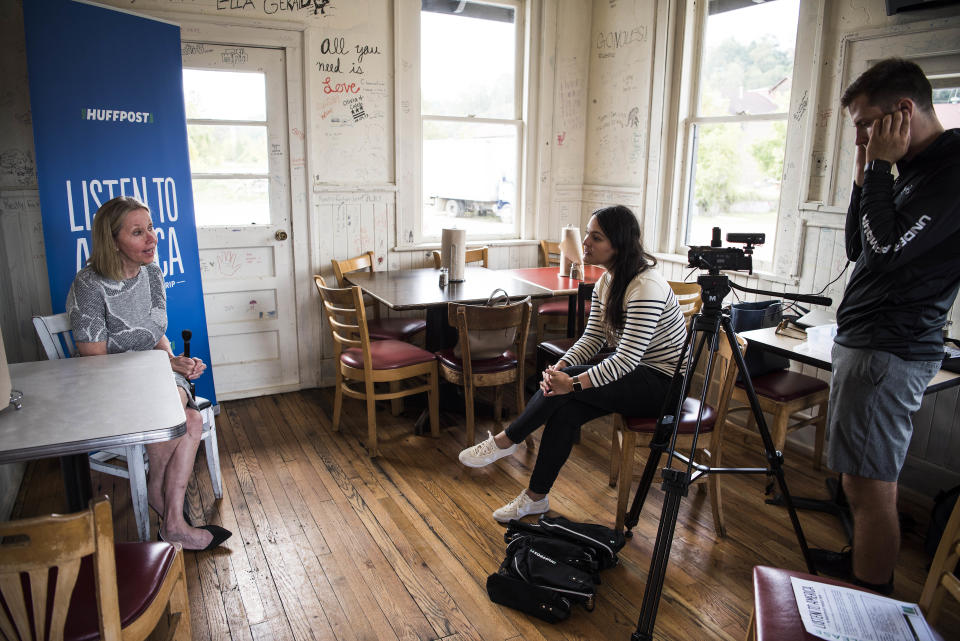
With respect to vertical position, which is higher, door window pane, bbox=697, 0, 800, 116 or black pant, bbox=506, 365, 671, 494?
door window pane, bbox=697, 0, 800, 116

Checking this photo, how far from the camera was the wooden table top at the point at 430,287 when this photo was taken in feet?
11.2

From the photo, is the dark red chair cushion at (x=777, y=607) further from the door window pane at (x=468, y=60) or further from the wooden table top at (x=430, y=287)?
the door window pane at (x=468, y=60)

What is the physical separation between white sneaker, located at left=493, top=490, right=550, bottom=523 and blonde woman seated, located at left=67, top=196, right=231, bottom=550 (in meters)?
1.08

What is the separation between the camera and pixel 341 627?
208 centimetres

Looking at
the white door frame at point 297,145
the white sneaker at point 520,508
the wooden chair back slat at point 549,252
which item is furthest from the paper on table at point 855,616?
the wooden chair back slat at point 549,252

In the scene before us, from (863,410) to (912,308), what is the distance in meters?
0.33

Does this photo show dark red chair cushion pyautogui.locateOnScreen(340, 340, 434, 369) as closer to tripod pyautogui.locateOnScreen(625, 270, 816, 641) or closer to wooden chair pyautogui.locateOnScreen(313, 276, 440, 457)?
wooden chair pyautogui.locateOnScreen(313, 276, 440, 457)

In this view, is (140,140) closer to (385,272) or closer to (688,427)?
(385,272)

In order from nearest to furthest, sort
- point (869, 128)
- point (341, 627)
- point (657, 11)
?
point (869, 128) → point (341, 627) → point (657, 11)

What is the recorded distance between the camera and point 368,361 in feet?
10.7

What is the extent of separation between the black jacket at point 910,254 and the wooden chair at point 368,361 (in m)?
1.99

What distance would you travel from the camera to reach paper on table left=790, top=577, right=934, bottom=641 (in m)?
1.29

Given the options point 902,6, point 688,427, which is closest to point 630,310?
point 688,427

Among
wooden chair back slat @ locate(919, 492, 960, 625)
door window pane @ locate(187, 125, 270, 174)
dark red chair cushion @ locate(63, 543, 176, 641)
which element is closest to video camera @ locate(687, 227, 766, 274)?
wooden chair back slat @ locate(919, 492, 960, 625)
